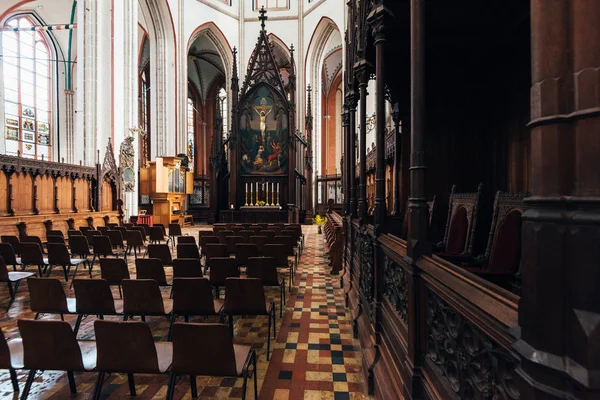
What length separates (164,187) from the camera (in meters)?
14.4

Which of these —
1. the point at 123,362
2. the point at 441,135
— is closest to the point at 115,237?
the point at 123,362

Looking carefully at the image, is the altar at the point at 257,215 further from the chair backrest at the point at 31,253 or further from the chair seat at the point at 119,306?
the chair seat at the point at 119,306

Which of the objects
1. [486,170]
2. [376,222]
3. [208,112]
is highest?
[208,112]

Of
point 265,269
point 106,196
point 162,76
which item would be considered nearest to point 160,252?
point 265,269

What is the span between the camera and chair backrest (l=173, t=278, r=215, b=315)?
295 centimetres

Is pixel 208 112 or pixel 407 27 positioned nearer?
pixel 407 27

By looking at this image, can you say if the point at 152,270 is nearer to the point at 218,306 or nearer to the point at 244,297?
the point at 218,306

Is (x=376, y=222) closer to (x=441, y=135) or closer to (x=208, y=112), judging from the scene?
(x=441, y=135)

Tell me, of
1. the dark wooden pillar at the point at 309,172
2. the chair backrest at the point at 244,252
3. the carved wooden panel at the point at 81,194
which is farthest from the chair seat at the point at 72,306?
the dark wooden pillar at the point at 309,172

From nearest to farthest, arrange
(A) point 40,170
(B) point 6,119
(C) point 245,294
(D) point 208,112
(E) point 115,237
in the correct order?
(C) point 245,294 → (E) point 115,237 → (A) point 40,170 → (B) point 6,119 → (D) point 208,112

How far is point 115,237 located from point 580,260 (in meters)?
7.45

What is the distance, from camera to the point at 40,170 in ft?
30.2

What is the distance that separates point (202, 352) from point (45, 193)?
400 inches

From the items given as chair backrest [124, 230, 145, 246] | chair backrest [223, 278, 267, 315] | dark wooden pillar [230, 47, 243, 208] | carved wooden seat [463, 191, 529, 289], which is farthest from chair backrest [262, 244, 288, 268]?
dark wooden pillar [230, 47, 243, 208]
